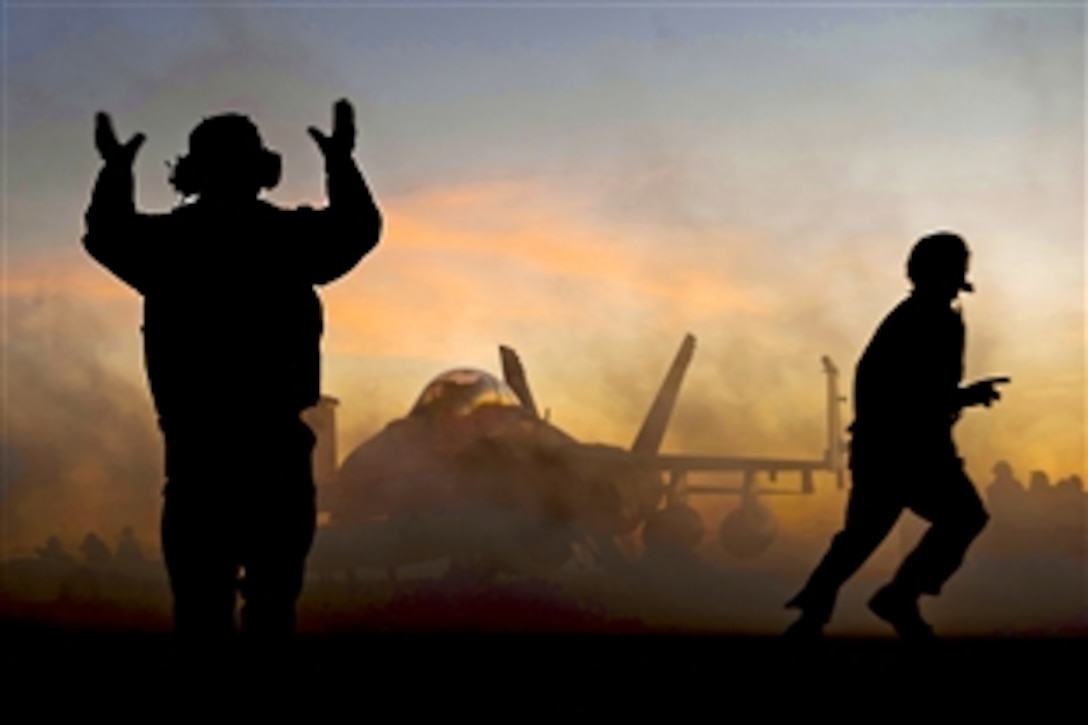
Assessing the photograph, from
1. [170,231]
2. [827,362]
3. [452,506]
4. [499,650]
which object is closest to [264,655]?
[170,231]

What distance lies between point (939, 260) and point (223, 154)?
392 centimetres

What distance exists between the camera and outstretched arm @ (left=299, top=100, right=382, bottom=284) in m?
5.57

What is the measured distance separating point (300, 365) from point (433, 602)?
779 inches

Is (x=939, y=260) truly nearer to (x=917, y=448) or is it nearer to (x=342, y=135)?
(x=917, y=448)

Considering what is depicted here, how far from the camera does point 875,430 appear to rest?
827 cm

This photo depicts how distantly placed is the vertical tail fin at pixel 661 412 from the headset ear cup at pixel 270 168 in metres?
37.6

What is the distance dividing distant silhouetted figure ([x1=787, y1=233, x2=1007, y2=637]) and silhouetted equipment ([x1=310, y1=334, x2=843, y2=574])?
20.5m

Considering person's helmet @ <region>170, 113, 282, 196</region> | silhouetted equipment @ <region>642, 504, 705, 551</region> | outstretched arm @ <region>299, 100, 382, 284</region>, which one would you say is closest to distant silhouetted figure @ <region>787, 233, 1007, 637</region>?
outstretched arm @ <region>299, 100, 382, 284</region>

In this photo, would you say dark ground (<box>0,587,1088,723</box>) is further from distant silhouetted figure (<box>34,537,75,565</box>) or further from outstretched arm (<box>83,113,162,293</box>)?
distant silhouetted figure (<box>34,537,75,565</box>)

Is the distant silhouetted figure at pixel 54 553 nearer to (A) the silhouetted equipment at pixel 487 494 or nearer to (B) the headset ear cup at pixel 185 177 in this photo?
(A) the silhouetted equipment at pixel 487 494

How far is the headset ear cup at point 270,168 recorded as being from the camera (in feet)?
18.7

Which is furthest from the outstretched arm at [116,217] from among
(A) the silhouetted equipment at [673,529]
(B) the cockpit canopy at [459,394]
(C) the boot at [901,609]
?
(A) the silhouetted equipment at [673,529]

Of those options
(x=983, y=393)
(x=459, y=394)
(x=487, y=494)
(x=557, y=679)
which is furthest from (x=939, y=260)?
(x=459, y=394)

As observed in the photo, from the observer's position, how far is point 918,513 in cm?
816
